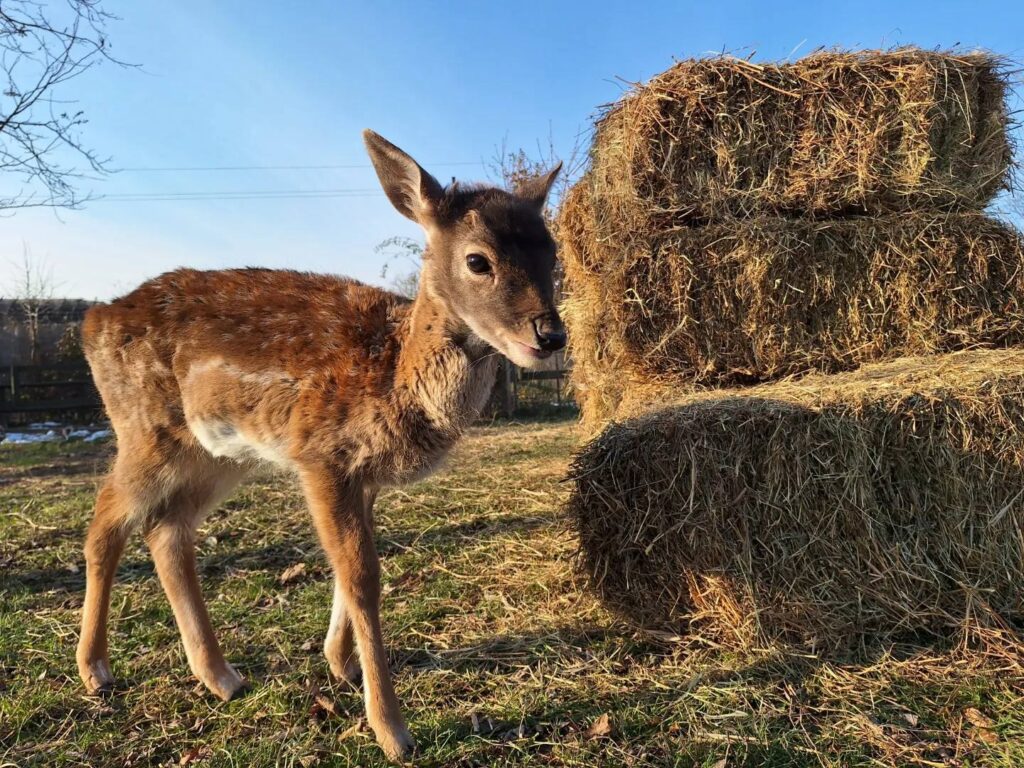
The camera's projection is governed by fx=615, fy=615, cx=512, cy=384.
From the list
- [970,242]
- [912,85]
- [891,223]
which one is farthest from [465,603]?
[912,85]

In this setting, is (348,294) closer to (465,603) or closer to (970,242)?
(465,603)

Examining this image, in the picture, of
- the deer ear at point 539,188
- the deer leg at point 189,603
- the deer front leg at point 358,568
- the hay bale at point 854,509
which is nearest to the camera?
the deer front leg at point 358,568

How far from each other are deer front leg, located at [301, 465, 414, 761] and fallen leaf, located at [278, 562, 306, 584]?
1607 mm

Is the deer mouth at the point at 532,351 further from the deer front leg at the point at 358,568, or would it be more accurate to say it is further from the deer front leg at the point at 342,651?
the deer front leg at the point at 342,651

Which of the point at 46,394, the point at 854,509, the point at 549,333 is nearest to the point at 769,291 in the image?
the point at 854,509

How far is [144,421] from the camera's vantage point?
3242 mm

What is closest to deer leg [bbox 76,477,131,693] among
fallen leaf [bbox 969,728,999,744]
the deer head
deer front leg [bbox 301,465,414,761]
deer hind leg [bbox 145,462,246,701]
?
deer hind leg [bbox 145,462,246,701]

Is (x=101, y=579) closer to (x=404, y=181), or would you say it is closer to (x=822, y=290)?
(x=404, y=181)

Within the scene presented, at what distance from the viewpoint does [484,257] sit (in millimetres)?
2793

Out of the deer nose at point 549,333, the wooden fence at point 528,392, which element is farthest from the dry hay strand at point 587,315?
the wooden fence at point 528,392

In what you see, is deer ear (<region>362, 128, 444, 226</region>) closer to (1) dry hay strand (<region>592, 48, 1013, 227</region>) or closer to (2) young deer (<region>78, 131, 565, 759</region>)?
(2) young deer (<region>78, 131, 565, 759</region>)

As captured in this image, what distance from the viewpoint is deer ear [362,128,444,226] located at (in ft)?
9.72

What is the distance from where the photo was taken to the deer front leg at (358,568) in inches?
98.9

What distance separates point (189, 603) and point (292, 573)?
111 centimetres
